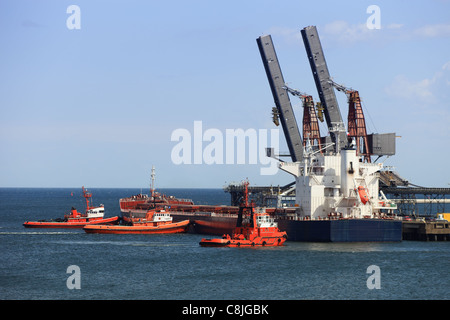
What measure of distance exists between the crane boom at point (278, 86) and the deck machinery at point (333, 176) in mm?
126

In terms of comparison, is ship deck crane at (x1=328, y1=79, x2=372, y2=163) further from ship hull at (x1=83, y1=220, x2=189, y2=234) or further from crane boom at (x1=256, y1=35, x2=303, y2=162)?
ship hull at (x1=83, y1=220, x2=189, y2=234)

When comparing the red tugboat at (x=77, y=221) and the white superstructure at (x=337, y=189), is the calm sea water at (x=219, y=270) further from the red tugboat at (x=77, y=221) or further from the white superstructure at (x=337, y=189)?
the red tugboat at (x=77, y=221)

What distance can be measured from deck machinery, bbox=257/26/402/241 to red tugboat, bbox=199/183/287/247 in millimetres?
3969

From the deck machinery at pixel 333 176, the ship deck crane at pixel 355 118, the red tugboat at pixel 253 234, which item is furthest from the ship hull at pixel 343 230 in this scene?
the ship deck crane at pixel 355 118

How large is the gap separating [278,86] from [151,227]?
23.9 m

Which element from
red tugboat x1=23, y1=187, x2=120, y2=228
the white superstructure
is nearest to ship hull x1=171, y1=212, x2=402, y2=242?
the white superstructure

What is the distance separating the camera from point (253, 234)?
68.7m

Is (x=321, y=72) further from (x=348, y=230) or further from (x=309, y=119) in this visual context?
(x=348, y=230)

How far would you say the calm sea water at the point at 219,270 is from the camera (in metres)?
47.2

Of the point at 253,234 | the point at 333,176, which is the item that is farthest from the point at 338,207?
the point at 253,234

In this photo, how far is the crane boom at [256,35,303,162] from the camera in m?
93.3
